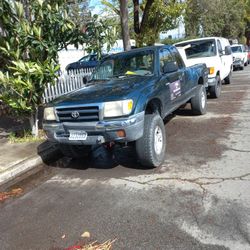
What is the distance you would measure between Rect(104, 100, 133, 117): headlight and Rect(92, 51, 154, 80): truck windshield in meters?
1.48

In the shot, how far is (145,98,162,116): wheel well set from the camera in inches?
219

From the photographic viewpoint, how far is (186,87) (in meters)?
7.41

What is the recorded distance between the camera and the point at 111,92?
5156 millimetres

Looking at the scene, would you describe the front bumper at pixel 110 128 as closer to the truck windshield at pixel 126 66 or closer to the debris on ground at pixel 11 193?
the debris on ground at pixel 11 193

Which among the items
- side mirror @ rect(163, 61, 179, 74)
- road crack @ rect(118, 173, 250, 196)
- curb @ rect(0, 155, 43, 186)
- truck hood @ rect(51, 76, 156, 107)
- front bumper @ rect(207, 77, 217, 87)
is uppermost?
side mirror @ rect(163, 61, 179, 74)

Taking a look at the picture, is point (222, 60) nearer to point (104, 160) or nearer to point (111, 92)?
point (104, 160)

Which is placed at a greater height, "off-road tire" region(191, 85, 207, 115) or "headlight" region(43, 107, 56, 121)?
"headlight" region(43, 107, 56, 121)

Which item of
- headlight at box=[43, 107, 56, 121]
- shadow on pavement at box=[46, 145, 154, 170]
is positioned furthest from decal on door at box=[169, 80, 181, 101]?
headlight at box=[43, 107, 56, 121]

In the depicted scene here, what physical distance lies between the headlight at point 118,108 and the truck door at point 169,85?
126cm

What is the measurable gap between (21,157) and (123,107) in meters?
2.50

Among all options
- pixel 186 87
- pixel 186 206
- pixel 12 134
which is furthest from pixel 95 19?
pixel 186 206

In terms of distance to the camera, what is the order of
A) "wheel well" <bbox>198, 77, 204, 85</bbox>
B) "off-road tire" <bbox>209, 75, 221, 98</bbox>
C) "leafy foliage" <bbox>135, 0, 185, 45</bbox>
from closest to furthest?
"wheel well" <bbox>198, 77, 204, 85</bbox> → "off-road tire" <bbox>209, 75, 221, 98</bbox> → "leafy foliage" <bbox>135, 0, 185, 45</bbox>

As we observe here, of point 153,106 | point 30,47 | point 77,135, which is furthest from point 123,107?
point 30,47

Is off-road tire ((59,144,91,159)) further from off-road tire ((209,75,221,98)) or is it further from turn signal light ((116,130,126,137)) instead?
off-road tire ((209,75,221,98))
